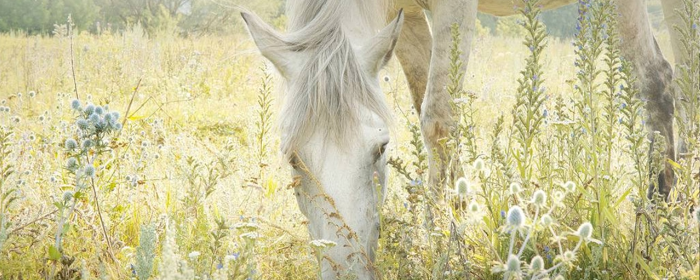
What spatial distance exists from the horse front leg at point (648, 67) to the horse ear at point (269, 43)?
277 centimetres

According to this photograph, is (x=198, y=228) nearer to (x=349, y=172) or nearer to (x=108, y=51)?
(x=349, y=172)

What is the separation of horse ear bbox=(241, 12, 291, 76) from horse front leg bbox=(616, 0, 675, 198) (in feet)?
9.10

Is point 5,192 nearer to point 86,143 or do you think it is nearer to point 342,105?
point 86,143

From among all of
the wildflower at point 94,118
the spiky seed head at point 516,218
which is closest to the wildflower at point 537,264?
the spiky seed head at point 516,218

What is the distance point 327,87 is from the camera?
7.87ft

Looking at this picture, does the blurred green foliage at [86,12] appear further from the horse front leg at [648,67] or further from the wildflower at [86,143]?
the wildflower at [86,143]

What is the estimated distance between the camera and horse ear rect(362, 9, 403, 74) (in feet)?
8.59

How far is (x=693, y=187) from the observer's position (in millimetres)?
1936

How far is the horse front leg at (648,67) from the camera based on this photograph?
14.0 ft

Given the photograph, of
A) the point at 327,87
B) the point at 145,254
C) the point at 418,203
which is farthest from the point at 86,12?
the point at 145,254

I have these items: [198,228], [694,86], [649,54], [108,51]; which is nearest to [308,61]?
[198,228]

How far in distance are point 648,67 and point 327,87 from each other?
3.00m

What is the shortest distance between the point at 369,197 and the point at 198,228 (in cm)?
81

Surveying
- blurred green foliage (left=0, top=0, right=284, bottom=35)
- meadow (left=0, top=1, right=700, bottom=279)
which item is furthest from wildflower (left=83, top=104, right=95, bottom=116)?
blurred green foliage (left=0, top=0, right=284, bottom=35)
